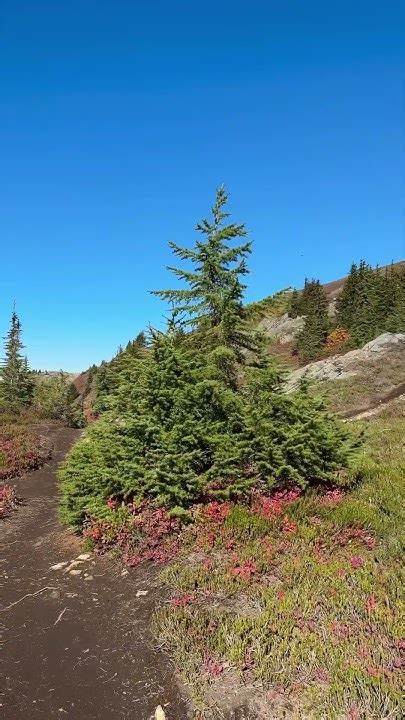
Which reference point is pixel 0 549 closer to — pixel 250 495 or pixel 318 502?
pixel 250 495

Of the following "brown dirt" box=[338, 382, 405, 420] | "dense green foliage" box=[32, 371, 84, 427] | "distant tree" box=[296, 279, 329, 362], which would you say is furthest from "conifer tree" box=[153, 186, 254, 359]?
"distant tree" box=[296, 279, 329, 362]

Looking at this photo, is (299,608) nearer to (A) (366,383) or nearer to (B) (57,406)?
(A) (366,383)

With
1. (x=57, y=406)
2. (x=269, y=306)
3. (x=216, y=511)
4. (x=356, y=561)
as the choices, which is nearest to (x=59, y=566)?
(x=216, y=511)

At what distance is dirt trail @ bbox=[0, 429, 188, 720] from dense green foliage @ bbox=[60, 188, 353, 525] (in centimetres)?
164

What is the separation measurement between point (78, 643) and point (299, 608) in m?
3.10

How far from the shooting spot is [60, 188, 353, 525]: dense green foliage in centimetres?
964

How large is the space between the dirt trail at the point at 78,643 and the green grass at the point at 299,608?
1.32 ft

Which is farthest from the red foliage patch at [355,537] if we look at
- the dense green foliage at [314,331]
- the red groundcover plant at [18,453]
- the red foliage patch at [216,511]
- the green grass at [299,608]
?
the dense green foliage at [314,331]

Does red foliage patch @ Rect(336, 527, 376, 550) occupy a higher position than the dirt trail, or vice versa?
red foliage patch @ Rect(336, 527, 376, 550)

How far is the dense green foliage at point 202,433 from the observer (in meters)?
9.64

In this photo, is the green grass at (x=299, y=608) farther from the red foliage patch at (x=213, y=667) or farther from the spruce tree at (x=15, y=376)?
the spruce tree at (x=15, y=376)

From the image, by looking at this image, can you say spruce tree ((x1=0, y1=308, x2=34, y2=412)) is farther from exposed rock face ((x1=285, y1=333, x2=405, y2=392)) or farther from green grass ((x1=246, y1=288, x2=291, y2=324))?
green grass ((x1=246, y1=288, x2=291, y2=324))

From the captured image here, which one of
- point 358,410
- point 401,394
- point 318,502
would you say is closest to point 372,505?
point 318,502

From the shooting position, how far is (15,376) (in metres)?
45.0
